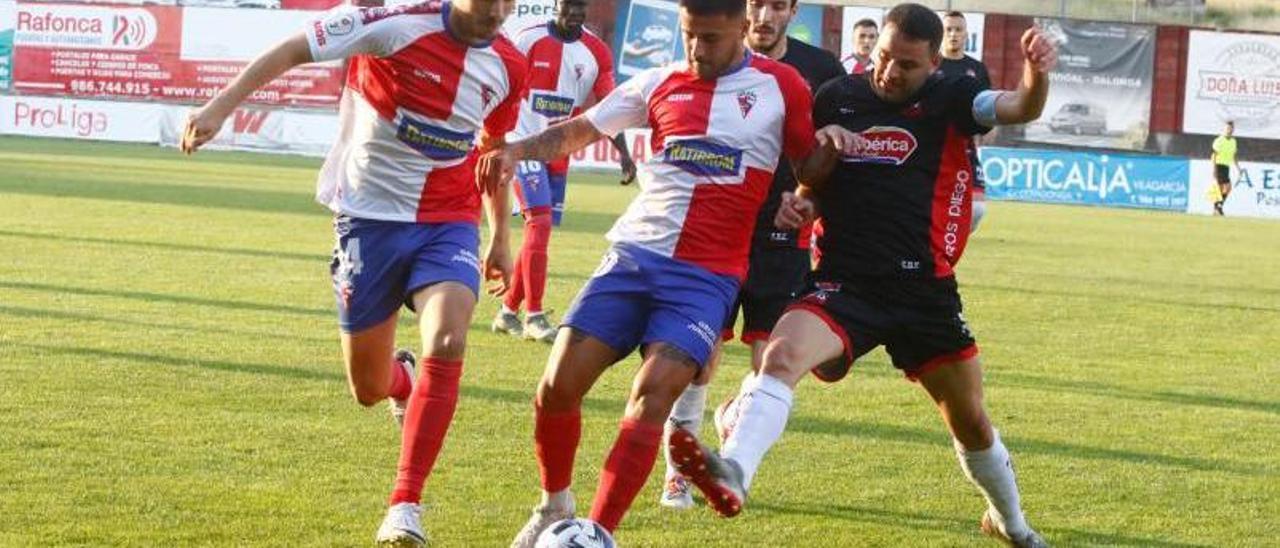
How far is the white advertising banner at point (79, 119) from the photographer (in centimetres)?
4400

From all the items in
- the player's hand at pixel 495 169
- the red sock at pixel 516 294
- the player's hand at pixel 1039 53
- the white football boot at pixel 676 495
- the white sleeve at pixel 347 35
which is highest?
the player's hand at pixel 1039 53

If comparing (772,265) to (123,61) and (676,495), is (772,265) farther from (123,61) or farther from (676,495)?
(123,61)

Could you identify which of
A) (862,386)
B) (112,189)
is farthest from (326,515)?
(112,189)

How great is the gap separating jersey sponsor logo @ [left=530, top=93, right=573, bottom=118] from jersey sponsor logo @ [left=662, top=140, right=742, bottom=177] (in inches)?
280

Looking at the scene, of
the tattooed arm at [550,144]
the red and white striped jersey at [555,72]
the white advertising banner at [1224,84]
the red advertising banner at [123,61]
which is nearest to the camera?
the tattooed arm at [550,144]

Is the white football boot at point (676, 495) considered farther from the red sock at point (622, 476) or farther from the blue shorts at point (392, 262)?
the red sock at point (622, 476)

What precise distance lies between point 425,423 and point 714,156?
126 cm

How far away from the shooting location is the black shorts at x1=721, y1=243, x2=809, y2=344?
791 centimetres

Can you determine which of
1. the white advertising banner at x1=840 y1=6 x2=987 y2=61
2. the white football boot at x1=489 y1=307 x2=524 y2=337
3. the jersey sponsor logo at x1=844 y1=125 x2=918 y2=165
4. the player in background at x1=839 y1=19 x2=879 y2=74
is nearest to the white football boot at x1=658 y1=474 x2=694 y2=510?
the jersey sponsor logo at x1=844 y1=125 x2=918 y2=165

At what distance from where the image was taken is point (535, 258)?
41.7 feet

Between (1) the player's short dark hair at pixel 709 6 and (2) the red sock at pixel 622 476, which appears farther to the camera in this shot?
(1) the player's short dark hair at pixel 709 6

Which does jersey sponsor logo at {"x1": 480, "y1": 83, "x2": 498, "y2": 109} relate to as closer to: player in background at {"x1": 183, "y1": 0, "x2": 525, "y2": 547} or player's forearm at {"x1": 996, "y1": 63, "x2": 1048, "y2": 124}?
player in background at {"x1": 183, "y1": 0, "x2": 525, "y2": 547}

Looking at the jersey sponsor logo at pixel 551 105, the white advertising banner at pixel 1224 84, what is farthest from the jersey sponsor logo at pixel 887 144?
the white advertising banner at pixel 1224 84

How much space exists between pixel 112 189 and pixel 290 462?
1919 cm
